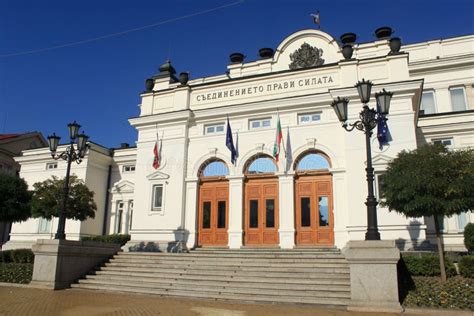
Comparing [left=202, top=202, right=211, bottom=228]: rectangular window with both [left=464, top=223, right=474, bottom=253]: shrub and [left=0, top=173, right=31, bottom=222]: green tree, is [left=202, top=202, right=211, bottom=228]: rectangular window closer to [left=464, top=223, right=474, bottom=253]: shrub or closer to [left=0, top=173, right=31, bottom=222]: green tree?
[left=0, top=173, right=31, bottom=222]: green tree

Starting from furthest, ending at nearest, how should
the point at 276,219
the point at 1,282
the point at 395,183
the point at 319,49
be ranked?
1. the point at 319,49
2. the point at 276,219
3. the point at 1,282
4. the point at 395,183

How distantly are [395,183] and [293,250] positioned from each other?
5813 mm

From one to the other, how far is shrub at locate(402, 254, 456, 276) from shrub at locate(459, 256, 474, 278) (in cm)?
32

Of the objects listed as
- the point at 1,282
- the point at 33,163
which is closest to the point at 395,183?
the point at 1,282

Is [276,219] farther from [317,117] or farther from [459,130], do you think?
[459,130]

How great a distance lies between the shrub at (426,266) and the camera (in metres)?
13.1

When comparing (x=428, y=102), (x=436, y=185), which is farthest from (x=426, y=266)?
(x=428, y=102)

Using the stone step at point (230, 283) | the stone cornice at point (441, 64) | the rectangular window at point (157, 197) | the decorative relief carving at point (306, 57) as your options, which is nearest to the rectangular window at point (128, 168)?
the rectangular window at point (157, 197)

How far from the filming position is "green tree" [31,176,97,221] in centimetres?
2138

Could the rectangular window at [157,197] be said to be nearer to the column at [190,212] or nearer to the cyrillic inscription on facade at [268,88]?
the column at [190,212]

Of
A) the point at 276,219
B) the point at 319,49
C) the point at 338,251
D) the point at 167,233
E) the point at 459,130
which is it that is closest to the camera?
the point at 338,251

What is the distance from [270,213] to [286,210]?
93 cm

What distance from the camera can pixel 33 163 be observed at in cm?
2922

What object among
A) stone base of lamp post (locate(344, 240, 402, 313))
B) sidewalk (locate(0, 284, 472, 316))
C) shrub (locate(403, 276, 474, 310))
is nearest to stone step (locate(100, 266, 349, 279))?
stone base of lamp post (locate(344, 240, 402, 313))
